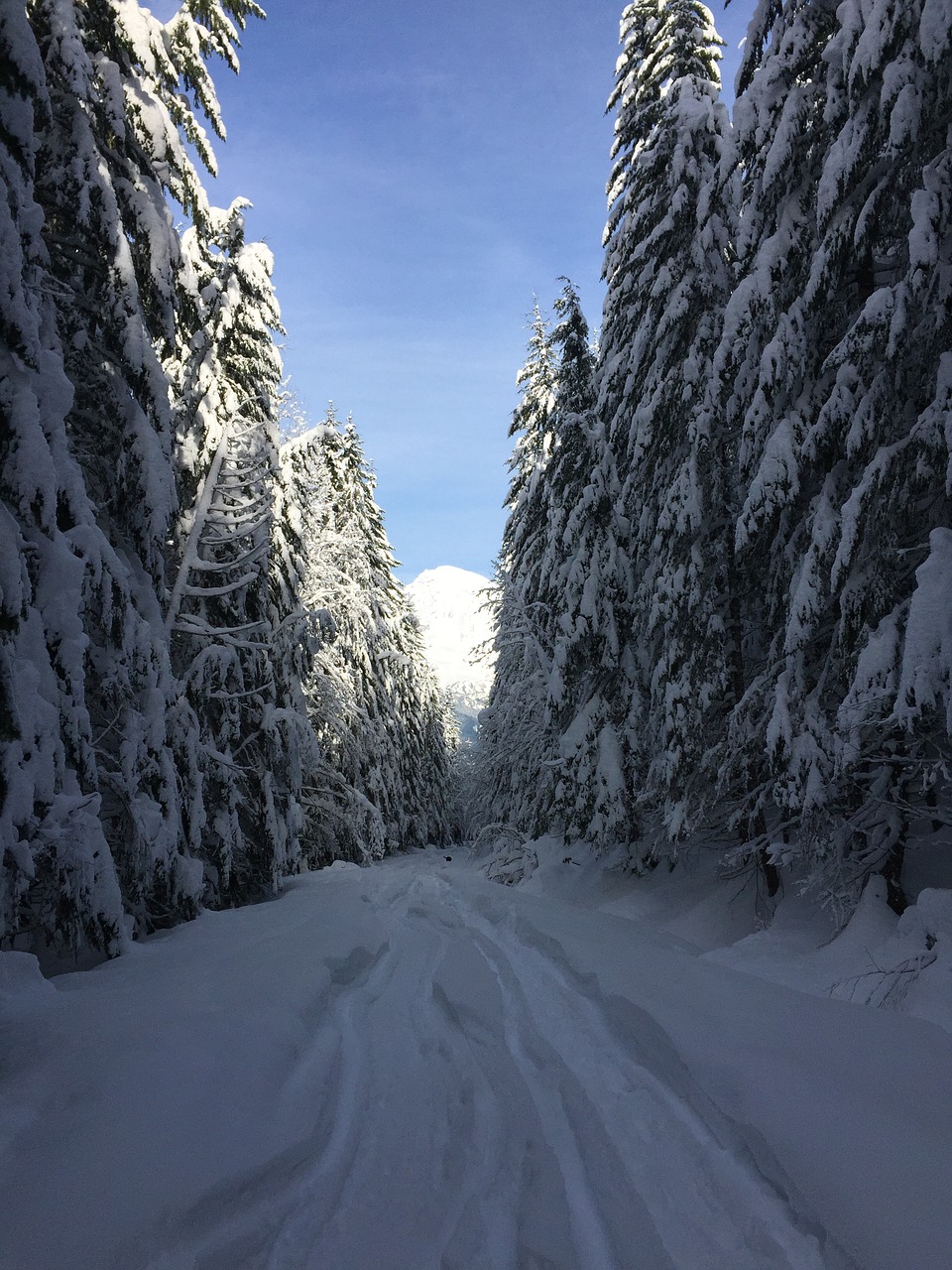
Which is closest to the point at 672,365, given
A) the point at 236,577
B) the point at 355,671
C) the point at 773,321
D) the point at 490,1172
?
the point at 773,321

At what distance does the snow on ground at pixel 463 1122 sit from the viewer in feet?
9.38

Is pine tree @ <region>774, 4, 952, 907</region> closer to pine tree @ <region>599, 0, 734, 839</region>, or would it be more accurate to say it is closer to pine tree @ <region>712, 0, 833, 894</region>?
pine tree @ <region>712, 0, 833, 894</region>

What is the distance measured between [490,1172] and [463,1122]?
0.57 meters

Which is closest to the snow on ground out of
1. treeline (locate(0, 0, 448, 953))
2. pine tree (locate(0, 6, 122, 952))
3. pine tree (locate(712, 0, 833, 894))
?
pine tree (locate(0, 6, 122, 952))

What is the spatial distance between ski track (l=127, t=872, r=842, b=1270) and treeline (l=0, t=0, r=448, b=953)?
3000 millimetres

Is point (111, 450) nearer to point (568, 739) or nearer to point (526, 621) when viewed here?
point (568, 739)

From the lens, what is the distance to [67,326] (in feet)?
26.4

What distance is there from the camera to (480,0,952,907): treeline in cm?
634

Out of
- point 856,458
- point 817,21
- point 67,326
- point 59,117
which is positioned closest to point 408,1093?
point 856,458

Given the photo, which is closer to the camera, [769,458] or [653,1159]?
[653,1159]

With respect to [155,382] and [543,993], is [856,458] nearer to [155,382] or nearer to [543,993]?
[543,993]

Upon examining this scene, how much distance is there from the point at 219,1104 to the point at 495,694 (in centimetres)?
2026

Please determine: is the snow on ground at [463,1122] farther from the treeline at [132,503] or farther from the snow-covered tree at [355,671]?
the snow-covered tree at [355,671]

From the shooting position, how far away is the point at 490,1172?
3500 millimetres
